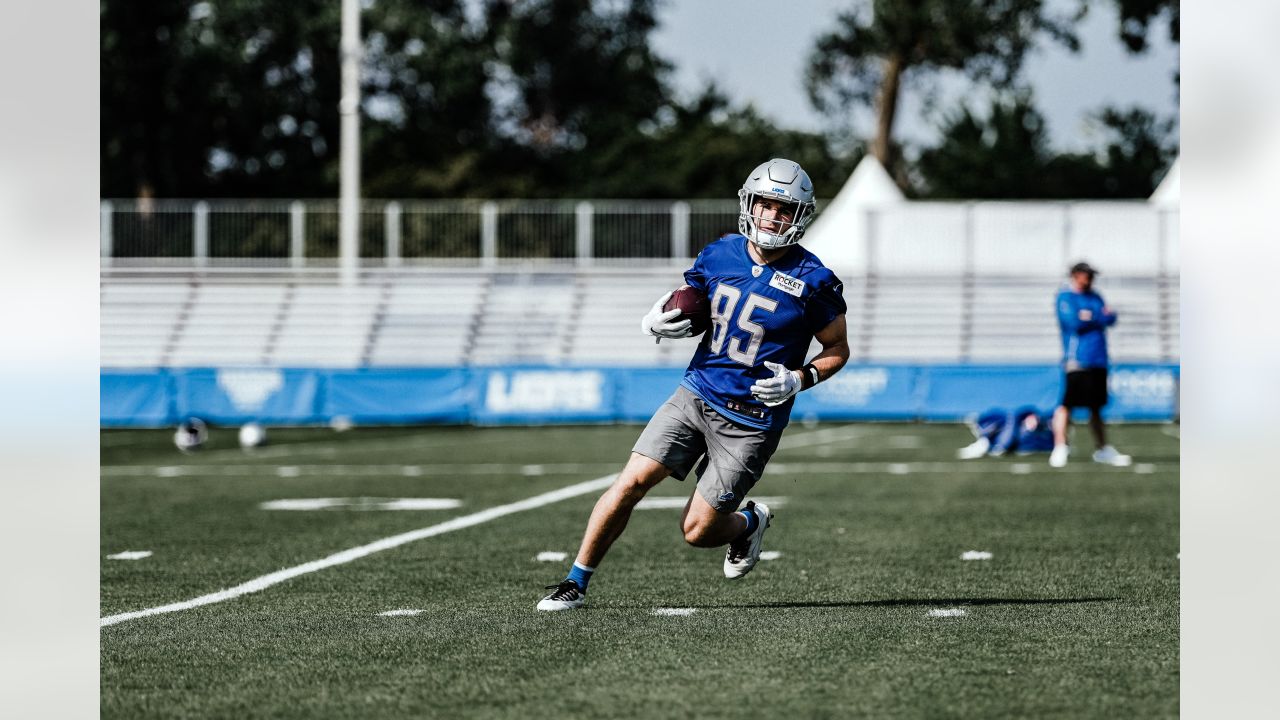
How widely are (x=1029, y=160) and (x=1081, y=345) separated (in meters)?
43.9

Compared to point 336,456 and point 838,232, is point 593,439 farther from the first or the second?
point 838,232

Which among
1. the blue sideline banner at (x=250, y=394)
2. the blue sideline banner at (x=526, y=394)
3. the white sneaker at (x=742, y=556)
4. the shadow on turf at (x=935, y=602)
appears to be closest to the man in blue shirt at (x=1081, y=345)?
the shadow on turf at (x=935, y=602)

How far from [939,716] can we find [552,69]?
5133 cm

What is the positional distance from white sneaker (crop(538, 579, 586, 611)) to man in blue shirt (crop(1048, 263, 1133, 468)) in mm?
9588

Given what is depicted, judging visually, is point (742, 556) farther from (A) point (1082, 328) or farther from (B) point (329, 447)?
(B) point (329, 447)

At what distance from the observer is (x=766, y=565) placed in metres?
9.15

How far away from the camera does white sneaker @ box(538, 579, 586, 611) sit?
739cm

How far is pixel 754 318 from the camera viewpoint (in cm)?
713

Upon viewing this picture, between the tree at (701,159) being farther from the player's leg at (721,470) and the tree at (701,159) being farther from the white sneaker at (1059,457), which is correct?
the player's leg at (721,470)

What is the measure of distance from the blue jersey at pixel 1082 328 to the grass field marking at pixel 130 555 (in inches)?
355

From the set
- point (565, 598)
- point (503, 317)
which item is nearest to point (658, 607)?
point (565, 598)

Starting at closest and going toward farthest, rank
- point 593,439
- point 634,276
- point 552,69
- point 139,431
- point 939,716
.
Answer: point 939,716 → point 593,439 → point 139,431 → point 634,276 → point 552,69

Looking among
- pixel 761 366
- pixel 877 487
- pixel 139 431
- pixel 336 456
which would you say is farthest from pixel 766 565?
pixel 139 431
